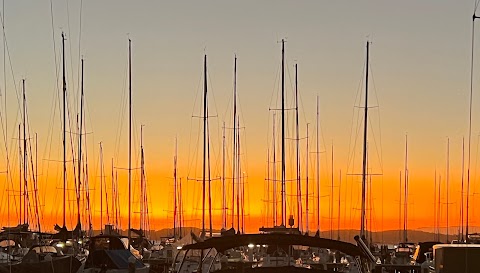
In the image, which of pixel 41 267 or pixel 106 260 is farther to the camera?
pixel 106 260

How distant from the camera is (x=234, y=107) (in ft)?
178

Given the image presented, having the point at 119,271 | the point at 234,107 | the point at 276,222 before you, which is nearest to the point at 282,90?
the point at 234,107

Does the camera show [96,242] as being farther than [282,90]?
No

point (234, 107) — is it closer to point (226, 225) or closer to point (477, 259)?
point (226, 225)

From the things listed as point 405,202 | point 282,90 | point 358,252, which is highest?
point 282,90

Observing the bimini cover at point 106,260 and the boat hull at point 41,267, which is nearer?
the boat hull at point 41,267

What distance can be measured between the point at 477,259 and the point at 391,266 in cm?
1169

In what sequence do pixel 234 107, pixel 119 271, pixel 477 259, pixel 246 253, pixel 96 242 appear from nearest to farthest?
pixel 477 259, pixel 119 271, pixel 96 242, pixel 246 253, pixel 234 107

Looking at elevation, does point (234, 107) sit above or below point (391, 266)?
above

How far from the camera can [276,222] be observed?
2152 inches

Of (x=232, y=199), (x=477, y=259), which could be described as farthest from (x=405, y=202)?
(x=477, y=259)

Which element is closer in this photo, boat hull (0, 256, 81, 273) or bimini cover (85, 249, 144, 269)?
boat hull (0, 256, 81, 273)

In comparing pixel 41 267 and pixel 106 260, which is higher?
pixel 41 267

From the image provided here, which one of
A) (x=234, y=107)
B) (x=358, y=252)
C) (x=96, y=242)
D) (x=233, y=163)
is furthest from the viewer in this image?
(x=233, y=163)
